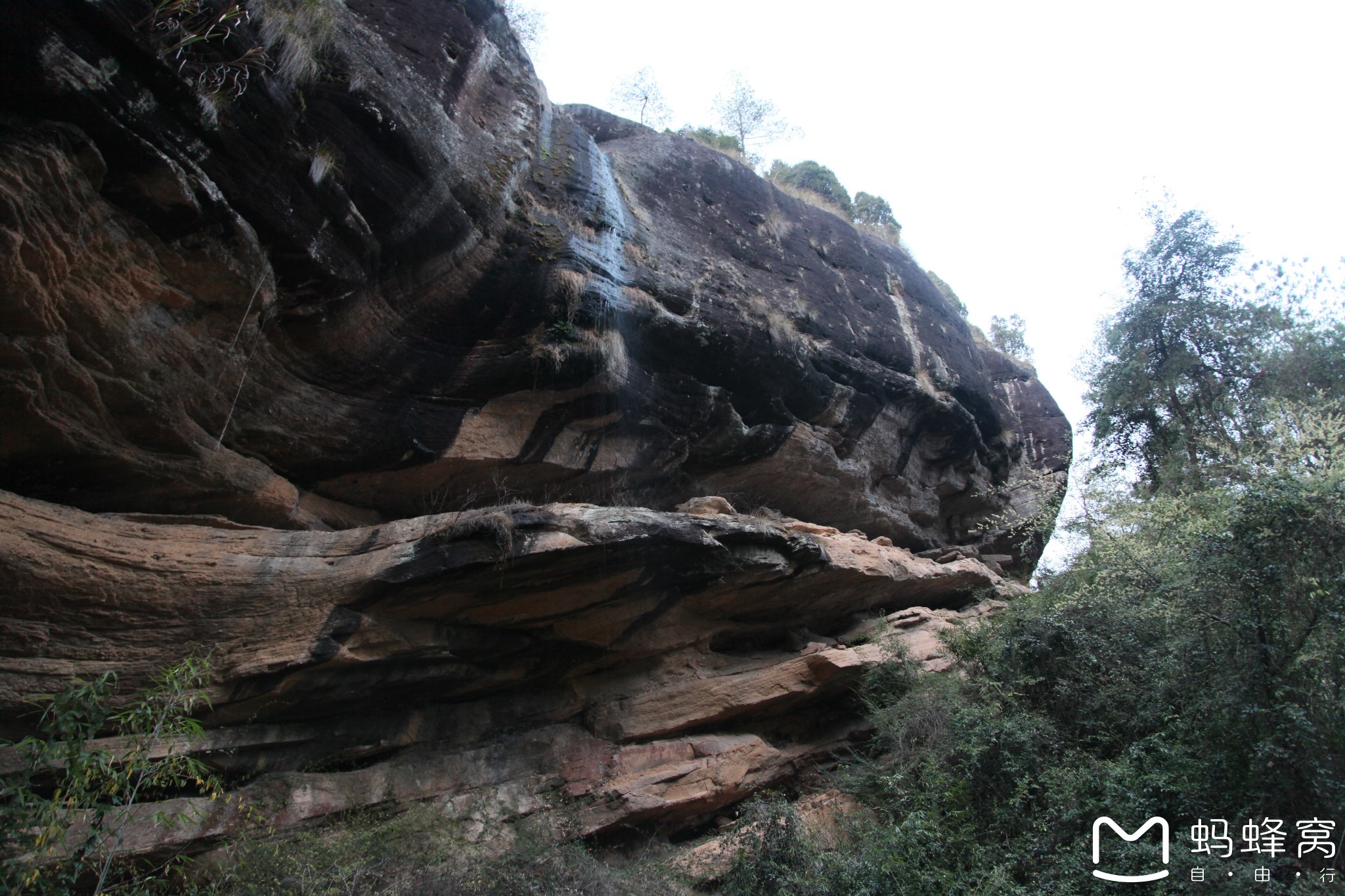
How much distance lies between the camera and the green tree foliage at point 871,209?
824 inches

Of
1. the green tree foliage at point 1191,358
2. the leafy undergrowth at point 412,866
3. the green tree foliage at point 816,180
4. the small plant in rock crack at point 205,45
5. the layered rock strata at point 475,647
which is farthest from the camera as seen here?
the green tree foliage at point 816,180

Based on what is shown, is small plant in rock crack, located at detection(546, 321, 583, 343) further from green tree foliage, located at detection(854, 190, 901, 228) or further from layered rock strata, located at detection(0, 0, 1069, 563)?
green tree foliage, located at detection(854, 190, 901, 228)

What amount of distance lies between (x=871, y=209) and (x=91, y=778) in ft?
71.0

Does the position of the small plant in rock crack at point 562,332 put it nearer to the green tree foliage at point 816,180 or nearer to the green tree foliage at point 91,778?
the green tree foliage at point 91,778

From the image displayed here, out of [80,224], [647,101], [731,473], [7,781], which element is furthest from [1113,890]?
[647,101]

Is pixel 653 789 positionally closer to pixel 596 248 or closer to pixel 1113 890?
pixel 1113 890

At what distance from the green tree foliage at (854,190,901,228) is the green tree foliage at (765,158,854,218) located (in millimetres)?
386

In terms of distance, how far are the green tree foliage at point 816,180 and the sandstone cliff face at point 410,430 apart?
29.6ft

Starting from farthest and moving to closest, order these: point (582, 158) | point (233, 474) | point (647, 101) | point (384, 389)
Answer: point (647, 101), point (582, 158), point (384, 389), point (233, 474)

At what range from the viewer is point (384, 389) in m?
8.27

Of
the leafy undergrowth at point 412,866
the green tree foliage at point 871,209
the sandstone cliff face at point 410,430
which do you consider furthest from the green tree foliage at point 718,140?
the leafy undergrowth at point 412,866

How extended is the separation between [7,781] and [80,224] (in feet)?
14.0

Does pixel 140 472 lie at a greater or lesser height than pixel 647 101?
lesser

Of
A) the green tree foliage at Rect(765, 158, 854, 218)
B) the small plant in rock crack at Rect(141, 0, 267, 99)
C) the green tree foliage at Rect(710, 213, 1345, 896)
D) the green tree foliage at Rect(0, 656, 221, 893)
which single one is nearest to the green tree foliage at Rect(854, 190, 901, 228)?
the green tree foliage at Rect(765, 158, 854, 218)
